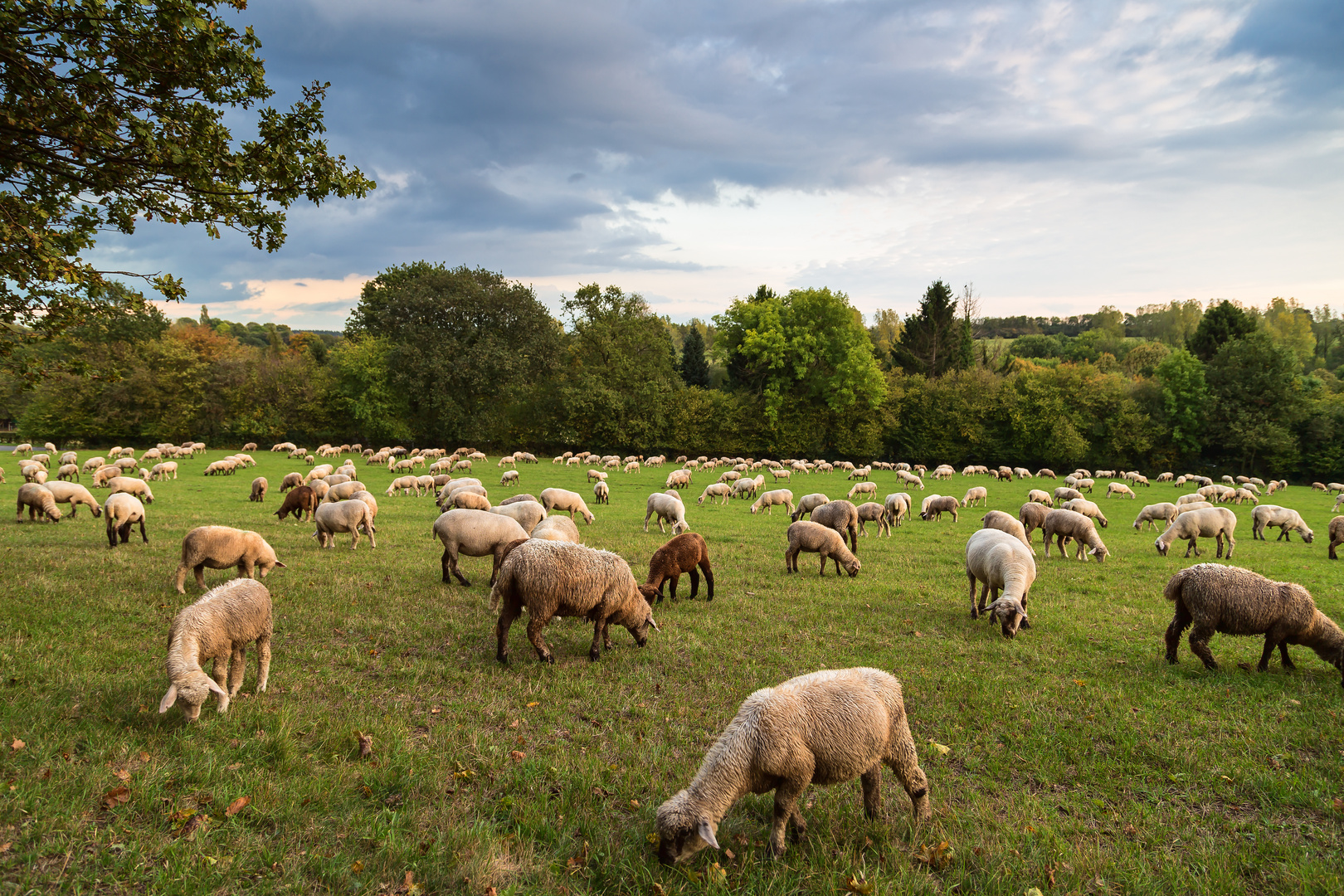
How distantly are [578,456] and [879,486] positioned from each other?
24195 mm

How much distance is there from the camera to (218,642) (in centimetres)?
600

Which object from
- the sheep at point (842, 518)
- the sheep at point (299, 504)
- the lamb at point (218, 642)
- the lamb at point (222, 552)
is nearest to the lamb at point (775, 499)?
the sheep at point (842, 518)

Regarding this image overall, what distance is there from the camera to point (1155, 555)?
16453 mm

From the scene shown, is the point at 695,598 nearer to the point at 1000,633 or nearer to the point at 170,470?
the point at 1000,633

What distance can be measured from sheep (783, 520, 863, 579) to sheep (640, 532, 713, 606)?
2770 millimetres

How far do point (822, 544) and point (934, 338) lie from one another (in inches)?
2491

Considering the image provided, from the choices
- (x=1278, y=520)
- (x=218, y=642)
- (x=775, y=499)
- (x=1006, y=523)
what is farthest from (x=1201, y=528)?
(x=218, y=642)

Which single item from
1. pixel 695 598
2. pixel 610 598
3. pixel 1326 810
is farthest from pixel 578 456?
pixel 1326 810

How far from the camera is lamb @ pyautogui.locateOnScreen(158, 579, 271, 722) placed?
529cm

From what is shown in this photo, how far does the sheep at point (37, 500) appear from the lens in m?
16.6

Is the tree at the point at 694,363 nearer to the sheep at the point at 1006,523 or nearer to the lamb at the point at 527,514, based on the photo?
the sheep at the point at 1006,523

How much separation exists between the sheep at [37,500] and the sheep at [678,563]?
1846 centimetres

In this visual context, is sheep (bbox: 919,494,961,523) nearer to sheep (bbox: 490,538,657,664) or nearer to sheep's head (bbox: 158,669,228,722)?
sheep (bbox: 490,538,657,664)

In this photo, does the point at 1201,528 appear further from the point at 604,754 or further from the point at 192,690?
the point at 192,690
